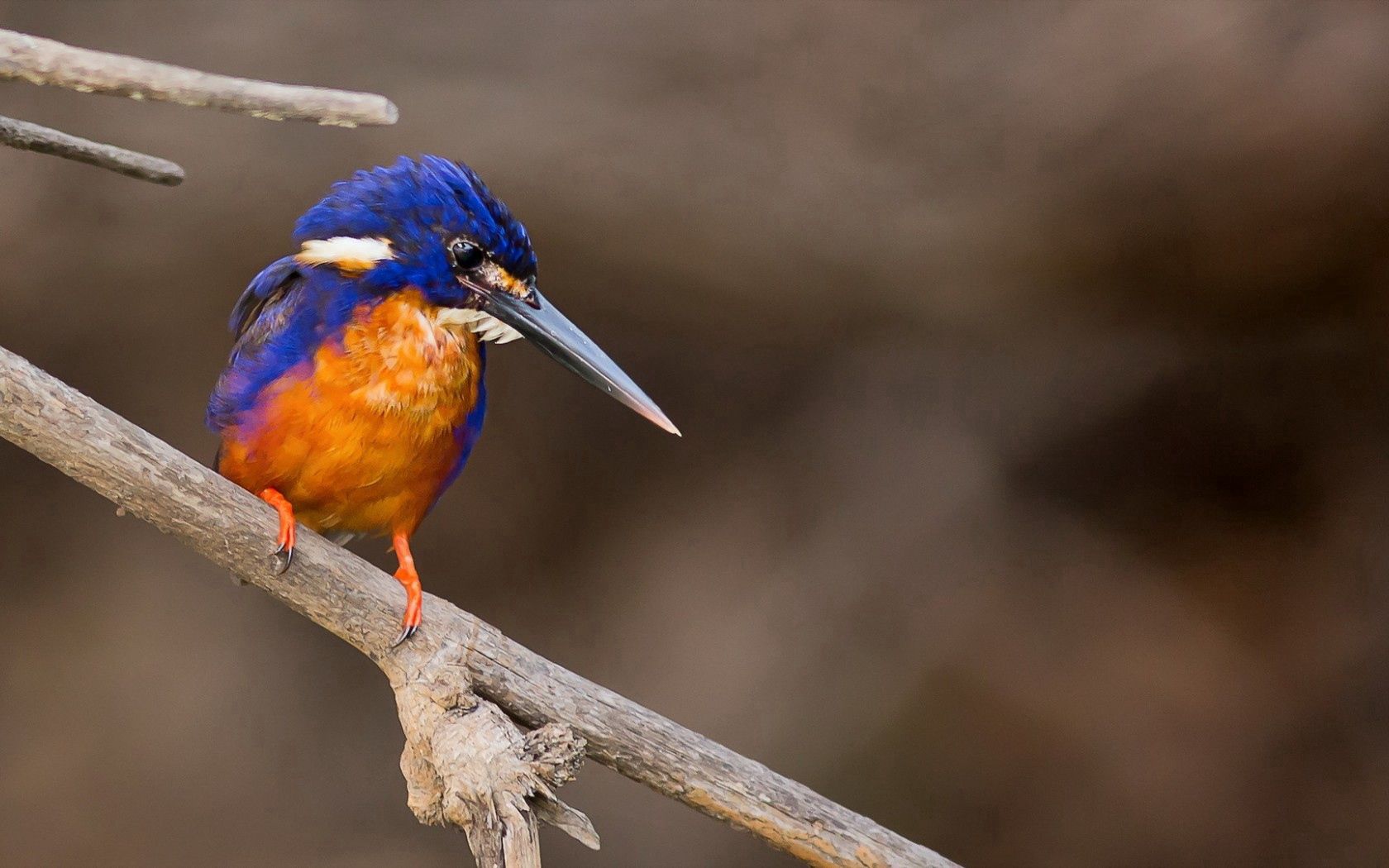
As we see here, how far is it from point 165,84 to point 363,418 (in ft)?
1.88

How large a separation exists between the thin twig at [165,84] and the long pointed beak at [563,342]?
1.69 feet

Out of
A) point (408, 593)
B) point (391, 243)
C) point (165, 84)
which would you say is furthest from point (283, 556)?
point (165, 84)

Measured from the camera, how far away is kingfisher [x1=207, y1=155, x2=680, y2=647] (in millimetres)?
1266

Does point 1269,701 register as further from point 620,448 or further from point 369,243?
point 369,243

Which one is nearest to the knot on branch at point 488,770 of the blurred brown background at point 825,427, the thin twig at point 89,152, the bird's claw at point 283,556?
the bird's claw at point 283,556

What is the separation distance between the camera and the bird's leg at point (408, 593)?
1316 mm

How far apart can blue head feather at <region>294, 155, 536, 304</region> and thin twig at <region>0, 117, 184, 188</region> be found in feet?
0.53

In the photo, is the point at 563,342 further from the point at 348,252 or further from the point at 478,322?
the point at 348,252

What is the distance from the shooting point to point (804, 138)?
2.35 metres

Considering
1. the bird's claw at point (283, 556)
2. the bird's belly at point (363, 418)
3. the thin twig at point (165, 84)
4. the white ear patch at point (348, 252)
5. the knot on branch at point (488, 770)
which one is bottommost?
the knot on branch at point (488, 770)

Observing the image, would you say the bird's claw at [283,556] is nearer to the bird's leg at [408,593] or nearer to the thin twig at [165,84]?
the bird's leg at [408,593]

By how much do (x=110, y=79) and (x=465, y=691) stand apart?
2.45 feet

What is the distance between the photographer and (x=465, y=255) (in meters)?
1.26

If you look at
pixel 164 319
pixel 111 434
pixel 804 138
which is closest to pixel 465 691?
pixel 111 434
